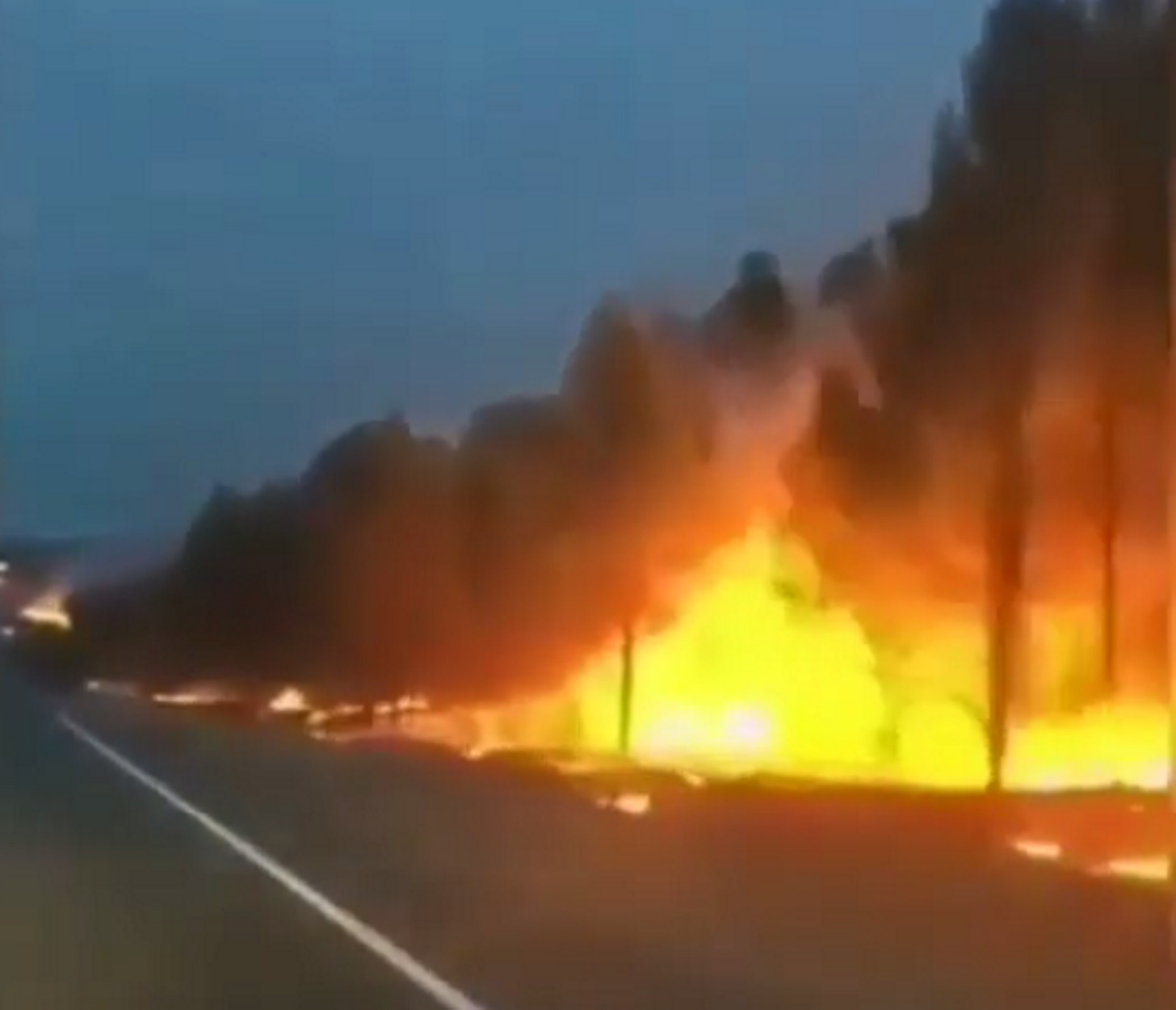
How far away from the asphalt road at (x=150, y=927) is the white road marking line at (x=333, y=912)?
3.1 inches

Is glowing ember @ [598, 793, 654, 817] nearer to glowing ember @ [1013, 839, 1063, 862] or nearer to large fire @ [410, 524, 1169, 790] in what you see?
glowing ember @ [1013, 839, 1063, 862]

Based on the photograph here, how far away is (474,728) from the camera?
90.1 feet

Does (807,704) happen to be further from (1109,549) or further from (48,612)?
(48,612)

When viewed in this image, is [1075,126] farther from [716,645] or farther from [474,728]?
[716,645]

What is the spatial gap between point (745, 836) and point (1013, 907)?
13.3 feet

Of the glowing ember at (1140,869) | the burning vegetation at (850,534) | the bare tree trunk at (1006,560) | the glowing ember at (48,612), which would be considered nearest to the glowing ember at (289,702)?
the burning vegetation at (850,534)

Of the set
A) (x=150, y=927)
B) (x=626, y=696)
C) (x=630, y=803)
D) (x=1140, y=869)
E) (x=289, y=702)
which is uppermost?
(x=626, y=696)

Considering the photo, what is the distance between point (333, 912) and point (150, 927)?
1.44 meters

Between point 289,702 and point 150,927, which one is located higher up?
point 289,702

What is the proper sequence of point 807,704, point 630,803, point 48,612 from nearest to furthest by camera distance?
point 48,612 < point 630,803 < point 807,704

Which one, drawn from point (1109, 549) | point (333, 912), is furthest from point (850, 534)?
point (333, 912)

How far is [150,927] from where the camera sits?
556 inches

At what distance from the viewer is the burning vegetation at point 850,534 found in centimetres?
2019

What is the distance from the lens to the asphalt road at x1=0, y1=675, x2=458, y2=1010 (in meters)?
11.1
